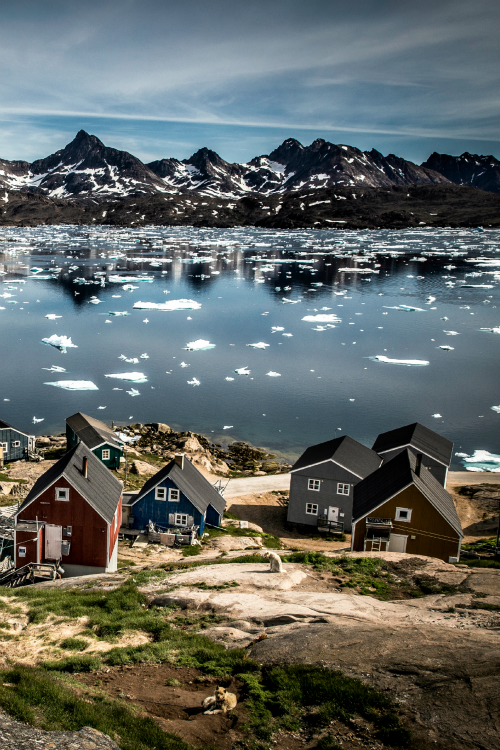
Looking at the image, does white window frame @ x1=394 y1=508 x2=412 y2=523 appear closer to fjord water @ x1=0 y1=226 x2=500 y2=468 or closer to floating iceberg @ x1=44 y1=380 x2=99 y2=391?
fjord water @ x1=0 y1=226 x2=500 y2=468

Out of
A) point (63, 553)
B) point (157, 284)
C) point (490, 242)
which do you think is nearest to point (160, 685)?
point (63, 553)

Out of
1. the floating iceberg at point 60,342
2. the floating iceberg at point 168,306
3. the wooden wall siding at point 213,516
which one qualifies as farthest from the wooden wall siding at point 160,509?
the floating iceberg at point 168,306

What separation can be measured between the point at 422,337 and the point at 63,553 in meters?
55.6

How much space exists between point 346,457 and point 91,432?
16.0m

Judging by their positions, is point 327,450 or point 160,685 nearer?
point 160,685

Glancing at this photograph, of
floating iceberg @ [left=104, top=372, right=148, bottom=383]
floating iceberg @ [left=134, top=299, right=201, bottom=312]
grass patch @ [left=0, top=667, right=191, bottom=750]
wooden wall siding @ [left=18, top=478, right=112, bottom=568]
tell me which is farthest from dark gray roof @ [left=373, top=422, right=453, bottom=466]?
floating iceberg @ [left=134, top=299, right=201, bottom=312]

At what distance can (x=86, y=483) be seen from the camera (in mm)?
23156

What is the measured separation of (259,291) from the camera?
4126 inches

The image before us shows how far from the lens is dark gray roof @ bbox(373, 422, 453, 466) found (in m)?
31.5

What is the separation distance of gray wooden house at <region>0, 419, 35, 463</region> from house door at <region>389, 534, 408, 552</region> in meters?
24.5

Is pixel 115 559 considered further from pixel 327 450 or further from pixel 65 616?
pixel 327 450

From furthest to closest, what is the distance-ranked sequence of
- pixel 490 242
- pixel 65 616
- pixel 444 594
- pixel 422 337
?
pixel 490 242 < pixel 422 337 < pixel 444 594 < pixel 65 616

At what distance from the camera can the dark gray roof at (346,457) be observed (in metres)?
30.2

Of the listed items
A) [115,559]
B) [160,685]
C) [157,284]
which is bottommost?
[115,559]
